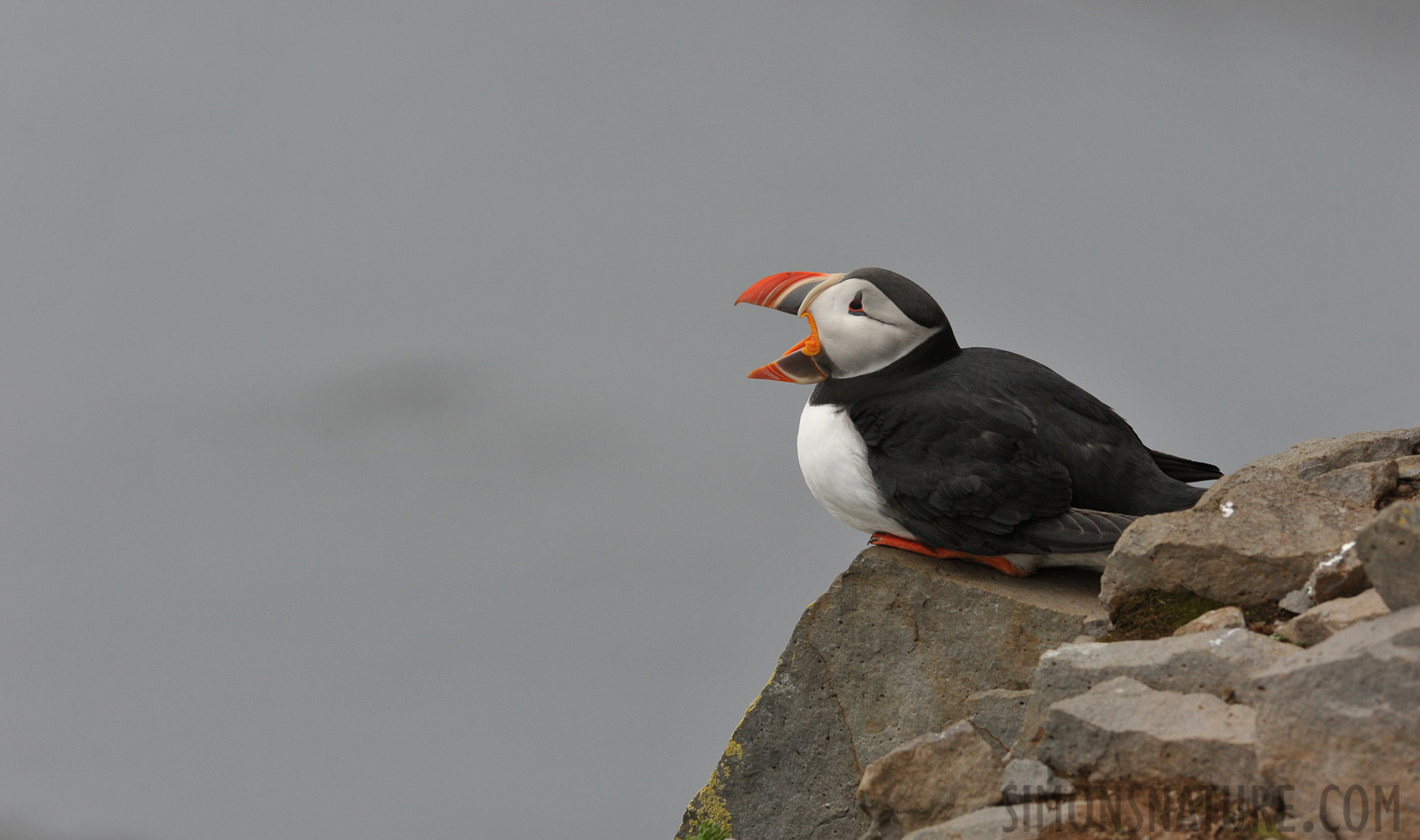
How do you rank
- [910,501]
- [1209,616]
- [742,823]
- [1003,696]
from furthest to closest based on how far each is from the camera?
[742,823] < [910,501] < [1003,696] < [1209,616]

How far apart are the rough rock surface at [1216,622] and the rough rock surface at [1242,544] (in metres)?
0.20

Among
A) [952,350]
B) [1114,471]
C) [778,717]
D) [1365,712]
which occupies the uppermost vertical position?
[952,350]

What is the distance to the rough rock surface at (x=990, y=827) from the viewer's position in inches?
103

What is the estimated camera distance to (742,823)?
194 inches

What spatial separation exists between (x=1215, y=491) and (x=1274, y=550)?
638 mm

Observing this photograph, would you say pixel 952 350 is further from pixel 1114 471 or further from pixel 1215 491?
pixel 1215 491

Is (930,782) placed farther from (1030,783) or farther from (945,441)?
(945,441)

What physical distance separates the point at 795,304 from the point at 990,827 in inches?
111

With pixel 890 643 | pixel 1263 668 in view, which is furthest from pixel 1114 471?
pixel 1263 668

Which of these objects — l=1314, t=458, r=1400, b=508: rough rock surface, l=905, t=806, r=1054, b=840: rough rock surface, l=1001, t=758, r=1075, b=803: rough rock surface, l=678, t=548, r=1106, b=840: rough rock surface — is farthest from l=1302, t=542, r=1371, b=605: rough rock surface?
l=678, t=548, r=1106, b=840: rough rock surface

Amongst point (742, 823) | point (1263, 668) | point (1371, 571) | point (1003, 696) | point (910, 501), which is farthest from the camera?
point (742, 823)

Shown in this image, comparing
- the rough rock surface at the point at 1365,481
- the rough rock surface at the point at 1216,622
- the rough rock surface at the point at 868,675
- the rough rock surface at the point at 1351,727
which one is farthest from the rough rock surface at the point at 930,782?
the rough rock surface at the point at 1365,481

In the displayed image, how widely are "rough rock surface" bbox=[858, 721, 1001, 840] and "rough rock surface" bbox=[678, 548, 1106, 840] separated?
1363 millimetres

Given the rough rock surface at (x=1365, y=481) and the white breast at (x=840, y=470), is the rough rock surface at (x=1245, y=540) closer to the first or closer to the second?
the rough rock surface at (x=1365, y=481)
